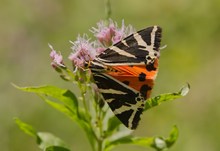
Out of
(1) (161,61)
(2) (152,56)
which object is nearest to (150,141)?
(2) (152,56)

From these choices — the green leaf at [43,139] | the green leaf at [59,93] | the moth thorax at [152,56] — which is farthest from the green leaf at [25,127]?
the moth thorax at [152,56]

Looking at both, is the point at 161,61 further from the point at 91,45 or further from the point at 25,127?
the point at 25,127

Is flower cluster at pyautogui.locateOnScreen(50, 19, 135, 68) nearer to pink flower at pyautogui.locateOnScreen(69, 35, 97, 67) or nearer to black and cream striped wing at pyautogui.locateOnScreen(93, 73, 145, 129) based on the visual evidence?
pink flower at pyautogui.locateOnScreen(69, 35, 97, 67)

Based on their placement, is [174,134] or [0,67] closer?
[174,134]

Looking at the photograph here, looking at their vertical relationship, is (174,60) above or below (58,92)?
above

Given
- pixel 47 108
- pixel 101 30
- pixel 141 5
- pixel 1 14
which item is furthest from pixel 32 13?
pixel 101 30

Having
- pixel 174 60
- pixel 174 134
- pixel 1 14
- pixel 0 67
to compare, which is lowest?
pixel 174 134

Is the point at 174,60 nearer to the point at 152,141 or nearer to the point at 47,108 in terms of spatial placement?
the point at 47,108

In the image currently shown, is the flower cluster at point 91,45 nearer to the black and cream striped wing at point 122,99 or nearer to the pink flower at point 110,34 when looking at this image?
the pink flower at point 110,34

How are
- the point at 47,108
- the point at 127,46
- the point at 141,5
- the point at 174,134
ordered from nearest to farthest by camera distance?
the point at 127,46
the point at 174,134
the point at 47,108
the point at 141,5
